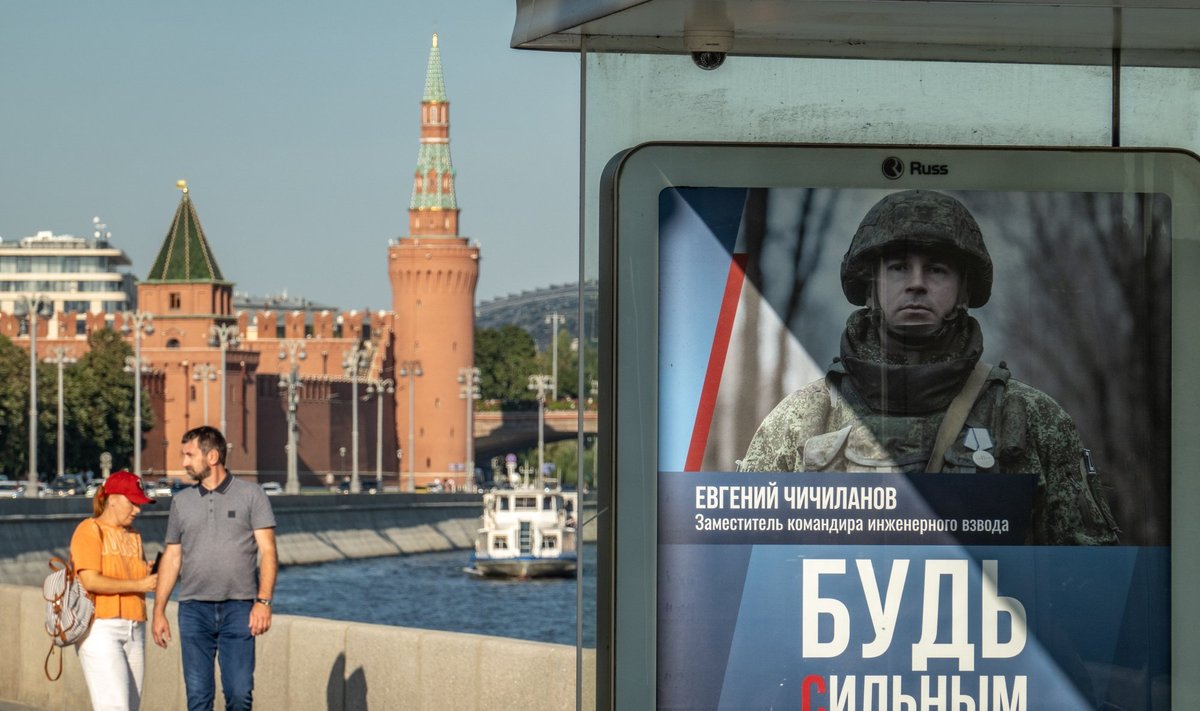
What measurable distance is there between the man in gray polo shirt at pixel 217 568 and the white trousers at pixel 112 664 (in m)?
0.23

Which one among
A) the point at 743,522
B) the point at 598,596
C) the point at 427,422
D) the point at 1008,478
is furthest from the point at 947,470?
the point at 427,422

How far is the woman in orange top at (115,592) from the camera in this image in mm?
6012

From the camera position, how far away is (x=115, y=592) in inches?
238

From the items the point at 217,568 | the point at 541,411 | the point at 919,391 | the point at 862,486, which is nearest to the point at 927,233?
the point at 919,391

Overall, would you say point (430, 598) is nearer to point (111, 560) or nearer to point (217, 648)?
point (111, 560)

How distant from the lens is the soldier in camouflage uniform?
2252mm

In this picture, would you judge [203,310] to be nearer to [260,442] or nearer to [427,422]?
[260,442]

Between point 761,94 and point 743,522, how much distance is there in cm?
49

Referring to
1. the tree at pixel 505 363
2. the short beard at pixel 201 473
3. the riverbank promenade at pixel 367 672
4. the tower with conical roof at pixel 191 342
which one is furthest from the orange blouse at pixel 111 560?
the tree at pixel 505 363

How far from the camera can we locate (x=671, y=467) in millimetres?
2242

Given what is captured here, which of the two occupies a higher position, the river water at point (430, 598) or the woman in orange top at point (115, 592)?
the woman in orange top at point (115, 592)

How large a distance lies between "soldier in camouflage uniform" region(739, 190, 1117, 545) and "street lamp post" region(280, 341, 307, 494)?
51.5m

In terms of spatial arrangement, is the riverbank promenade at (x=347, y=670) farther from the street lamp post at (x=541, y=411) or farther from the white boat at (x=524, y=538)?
the white boat at (x=524, y=538)

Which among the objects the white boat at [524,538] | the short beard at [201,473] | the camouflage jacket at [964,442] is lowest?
the white boat at [524,538]
